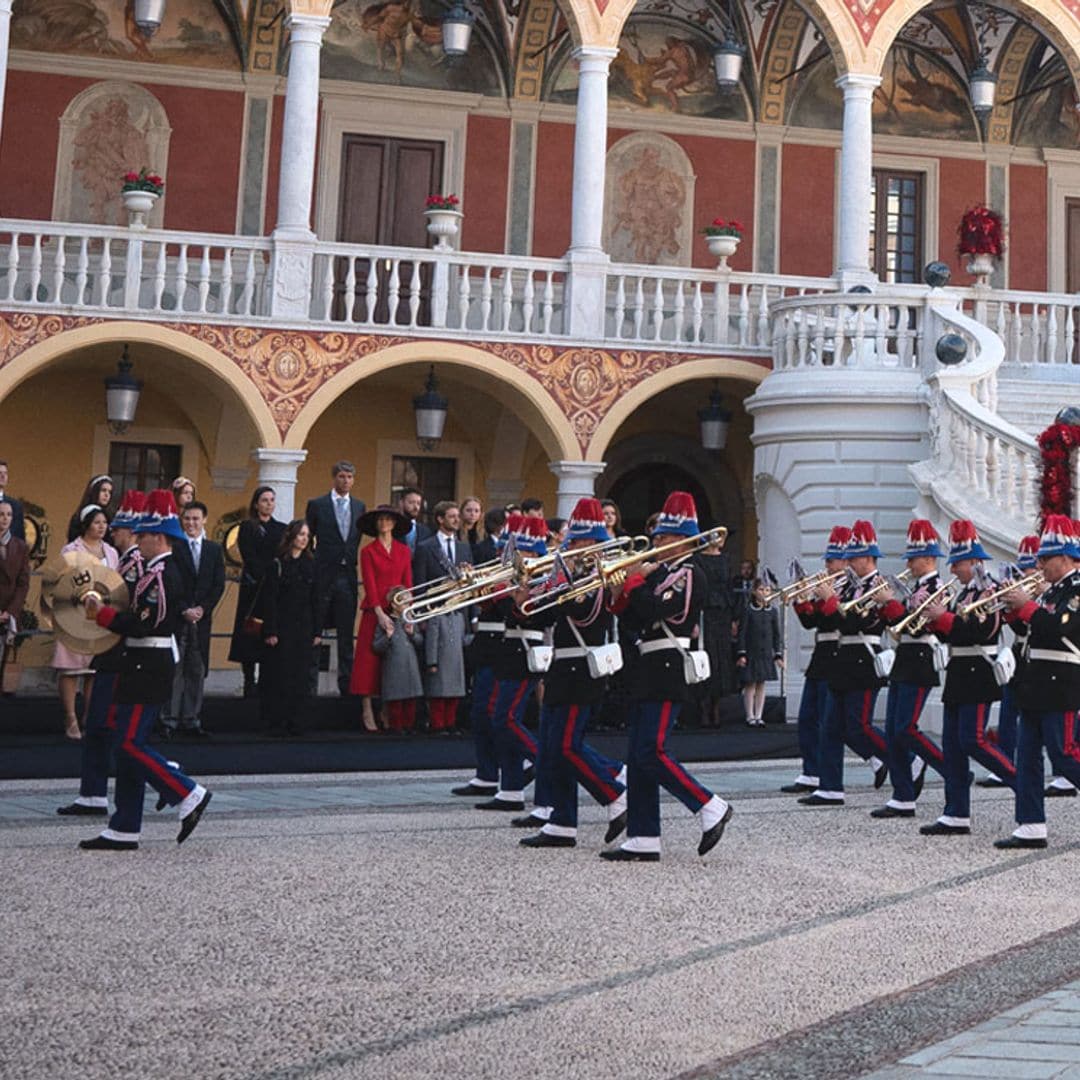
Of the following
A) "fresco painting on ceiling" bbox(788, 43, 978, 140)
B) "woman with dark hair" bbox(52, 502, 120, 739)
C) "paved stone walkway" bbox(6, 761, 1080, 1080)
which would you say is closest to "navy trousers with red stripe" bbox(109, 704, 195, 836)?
"paved stone walkway" bbox(6, 761, 1080, 1080)

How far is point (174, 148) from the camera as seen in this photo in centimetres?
2148

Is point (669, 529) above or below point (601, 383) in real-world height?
below

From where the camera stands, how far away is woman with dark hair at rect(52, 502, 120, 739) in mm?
12172

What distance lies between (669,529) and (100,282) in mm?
10646

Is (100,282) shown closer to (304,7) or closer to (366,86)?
(304,7)

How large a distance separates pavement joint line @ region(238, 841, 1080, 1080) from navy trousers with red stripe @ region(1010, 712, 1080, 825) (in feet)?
3.82

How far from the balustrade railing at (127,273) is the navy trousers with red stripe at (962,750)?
10160mm

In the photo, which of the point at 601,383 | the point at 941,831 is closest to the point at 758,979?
A: the point at 941,831

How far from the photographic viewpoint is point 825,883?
7.96 metres

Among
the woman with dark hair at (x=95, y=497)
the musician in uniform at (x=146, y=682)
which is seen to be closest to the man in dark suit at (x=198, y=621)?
the woman with dark hair at (x=95, y=497)

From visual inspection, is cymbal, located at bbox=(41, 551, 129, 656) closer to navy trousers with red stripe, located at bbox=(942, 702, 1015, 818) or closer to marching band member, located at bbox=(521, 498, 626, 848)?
marching band member, located at bbox=(521, 498, 626, 848)

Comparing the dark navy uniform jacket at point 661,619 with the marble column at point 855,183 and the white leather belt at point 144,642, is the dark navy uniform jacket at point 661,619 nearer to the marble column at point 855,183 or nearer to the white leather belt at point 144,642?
the white leather belt at point 144,642

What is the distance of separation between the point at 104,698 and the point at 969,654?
4790 millimetres

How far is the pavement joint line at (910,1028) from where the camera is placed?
4.74 metres
